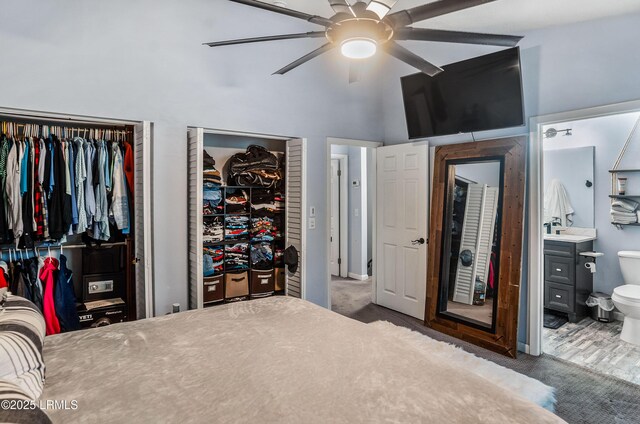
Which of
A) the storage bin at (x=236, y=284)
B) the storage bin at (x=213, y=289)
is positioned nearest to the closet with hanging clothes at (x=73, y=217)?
the storage bin at (x=213, y=289)

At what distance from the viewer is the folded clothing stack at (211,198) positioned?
11.9 ft

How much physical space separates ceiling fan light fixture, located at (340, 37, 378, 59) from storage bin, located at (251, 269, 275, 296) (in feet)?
8.60

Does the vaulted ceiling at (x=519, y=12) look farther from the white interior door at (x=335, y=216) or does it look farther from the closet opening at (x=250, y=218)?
the white interior door at (x=335, y=216)

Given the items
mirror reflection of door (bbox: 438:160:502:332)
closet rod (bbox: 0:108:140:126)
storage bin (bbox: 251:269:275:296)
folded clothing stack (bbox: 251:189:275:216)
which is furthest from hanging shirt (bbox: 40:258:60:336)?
mirror reflection of door (bbox: 438:160:502:332)

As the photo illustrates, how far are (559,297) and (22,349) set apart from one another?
451 centimetres

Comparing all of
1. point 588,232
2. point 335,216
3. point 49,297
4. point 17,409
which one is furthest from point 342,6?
point 335,216

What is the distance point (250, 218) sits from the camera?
13.0 feet

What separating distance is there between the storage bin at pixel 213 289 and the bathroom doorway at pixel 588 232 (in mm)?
2830

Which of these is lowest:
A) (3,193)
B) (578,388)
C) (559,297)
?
(578,388)

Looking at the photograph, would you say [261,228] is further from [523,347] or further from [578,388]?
[578,388]

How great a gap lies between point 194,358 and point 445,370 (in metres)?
1.02

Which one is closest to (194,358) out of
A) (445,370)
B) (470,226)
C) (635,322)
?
(445,370)

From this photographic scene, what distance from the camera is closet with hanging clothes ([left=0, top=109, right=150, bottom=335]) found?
2.72 m

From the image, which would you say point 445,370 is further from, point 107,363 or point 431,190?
point 431,190
